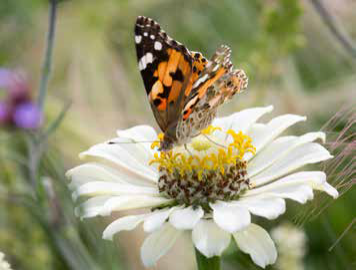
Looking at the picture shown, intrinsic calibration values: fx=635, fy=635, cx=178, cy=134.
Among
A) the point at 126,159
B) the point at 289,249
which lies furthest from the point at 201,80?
the point at 289,249

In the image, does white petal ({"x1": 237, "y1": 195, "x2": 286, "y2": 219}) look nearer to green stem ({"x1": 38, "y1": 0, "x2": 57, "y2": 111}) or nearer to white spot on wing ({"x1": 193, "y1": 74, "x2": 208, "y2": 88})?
white spot on wing ({"x1": 193, "y1": 74, "x2": 208, "y2": 88})

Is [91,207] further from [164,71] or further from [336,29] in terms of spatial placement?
[336,29]

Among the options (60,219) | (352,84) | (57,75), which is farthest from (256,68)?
(57,75)

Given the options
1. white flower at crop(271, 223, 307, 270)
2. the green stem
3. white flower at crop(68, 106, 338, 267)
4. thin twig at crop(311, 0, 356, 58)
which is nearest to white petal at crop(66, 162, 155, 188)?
white flower at crop(68, 106, 338, 267)

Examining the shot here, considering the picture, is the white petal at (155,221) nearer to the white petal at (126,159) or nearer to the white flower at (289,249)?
the white petal at (126,159)

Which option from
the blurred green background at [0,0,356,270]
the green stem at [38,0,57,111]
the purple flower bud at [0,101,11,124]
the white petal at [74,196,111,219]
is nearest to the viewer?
the white petal at [74,196,111,219]

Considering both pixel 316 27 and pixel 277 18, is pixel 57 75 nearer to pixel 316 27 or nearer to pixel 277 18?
pixel 316 27

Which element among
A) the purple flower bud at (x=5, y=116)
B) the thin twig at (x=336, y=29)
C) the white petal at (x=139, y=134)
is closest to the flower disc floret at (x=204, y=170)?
the white petal at (x=139, y=134)

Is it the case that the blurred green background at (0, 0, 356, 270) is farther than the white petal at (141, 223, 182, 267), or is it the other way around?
the blurred green background at (0, 0, 356, 270)
